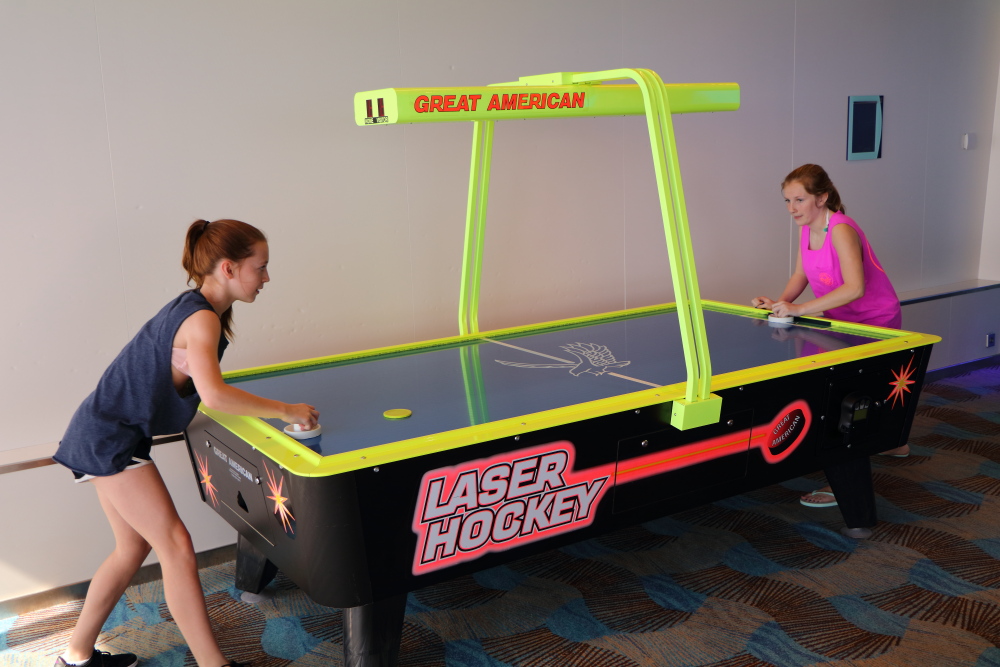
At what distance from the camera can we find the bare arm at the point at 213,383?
1.90 meters

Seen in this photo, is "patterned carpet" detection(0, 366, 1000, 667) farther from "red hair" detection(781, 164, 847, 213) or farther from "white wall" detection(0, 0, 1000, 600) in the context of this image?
"red hair" detection(781, 164, 847, 213)

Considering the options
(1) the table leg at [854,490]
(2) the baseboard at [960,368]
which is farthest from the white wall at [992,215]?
(1) the table leg at [854,490]

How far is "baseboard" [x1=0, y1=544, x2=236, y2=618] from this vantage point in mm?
2645

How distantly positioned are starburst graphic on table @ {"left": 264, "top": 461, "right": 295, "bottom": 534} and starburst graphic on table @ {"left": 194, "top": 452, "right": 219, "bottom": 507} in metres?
0.48

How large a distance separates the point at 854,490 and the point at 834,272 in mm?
843

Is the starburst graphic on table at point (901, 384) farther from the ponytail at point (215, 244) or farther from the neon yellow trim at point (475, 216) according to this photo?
the ponytail at point (215, 244)

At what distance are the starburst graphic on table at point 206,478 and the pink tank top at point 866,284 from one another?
234 cm

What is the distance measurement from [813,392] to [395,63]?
1.84 meters

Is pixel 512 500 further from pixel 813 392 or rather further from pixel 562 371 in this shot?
pixel 813 392

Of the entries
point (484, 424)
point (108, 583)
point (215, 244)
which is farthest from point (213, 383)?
point (108, 583)

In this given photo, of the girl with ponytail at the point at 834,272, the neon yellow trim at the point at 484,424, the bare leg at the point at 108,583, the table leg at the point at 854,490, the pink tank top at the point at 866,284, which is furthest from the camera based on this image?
the pink tank top at the point at 866,284

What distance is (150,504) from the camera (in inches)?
82.7

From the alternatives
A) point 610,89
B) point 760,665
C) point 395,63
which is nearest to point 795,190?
point 610,89

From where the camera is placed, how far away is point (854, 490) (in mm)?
2885
